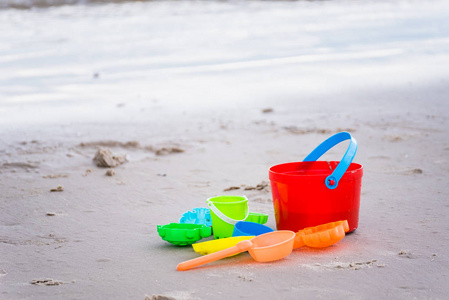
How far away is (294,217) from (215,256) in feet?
1.90

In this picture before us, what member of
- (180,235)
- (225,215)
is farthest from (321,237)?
(180,235)

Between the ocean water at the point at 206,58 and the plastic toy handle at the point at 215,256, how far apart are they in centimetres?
403

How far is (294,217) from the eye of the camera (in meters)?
2.85

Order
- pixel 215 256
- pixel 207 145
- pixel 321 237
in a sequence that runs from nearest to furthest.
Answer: pixel 215 256, pixel 321 237, pixel 207 145

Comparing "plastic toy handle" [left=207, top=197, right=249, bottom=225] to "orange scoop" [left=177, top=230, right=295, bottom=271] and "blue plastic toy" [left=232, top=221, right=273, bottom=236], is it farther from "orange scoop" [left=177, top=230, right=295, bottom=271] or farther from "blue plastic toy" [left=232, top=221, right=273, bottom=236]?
"orange scoop" [left=177, top=230, right=295, bottom=271]

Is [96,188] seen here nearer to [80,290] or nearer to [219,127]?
[80,290]

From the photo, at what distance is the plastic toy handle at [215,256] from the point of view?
2419mm

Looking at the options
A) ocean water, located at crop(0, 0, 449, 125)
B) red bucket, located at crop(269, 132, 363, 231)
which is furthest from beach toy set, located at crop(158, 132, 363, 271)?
ocean water, located at crop(0, 0, 449, 125)

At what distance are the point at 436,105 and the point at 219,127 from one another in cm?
244

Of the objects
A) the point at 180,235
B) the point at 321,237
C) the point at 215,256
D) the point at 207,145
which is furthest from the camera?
the point at 207,145

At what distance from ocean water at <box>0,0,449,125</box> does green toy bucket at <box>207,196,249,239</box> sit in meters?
3.64

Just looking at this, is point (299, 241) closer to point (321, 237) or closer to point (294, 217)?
point (321, 237)

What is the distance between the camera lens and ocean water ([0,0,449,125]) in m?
7.11

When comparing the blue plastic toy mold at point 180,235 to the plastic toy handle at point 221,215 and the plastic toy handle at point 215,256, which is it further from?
the plastic toy handle at point 215,256
